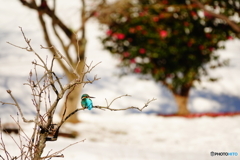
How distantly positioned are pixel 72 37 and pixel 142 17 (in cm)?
325

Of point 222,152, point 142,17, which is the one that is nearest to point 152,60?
point 142,17

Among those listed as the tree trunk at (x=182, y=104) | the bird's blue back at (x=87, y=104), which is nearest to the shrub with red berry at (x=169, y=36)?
the tree trunk at (x=182, y=104)

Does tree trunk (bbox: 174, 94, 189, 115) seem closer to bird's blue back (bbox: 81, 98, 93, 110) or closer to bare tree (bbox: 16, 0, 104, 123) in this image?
bare tree (bbox: 16, 0, 104, 123)

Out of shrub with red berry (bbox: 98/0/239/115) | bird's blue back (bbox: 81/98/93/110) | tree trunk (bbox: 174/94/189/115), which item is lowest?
bird's blue back (bbox: 81/98/93/110)

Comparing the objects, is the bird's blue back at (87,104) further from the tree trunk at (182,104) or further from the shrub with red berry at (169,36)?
the tree trunk at (182,104)

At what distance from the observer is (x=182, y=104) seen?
15.9 m

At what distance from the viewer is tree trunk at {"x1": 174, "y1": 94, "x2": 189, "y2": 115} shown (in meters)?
15.8

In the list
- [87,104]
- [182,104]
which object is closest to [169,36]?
[182,104]

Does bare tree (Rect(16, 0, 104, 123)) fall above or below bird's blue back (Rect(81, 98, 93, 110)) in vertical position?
above

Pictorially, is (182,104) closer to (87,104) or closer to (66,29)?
(66,29)

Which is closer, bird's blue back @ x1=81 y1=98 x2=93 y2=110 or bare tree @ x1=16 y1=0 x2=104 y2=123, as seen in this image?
bird's blue back @ x1=81 y1=98 x2=93 y2=110

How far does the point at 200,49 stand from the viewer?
14.1 meters

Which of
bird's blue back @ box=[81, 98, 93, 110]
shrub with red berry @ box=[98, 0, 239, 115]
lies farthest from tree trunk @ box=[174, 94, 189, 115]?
bird's blue back @ box=[81, 98, 93, 110]

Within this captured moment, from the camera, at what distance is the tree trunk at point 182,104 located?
51.7 ft
